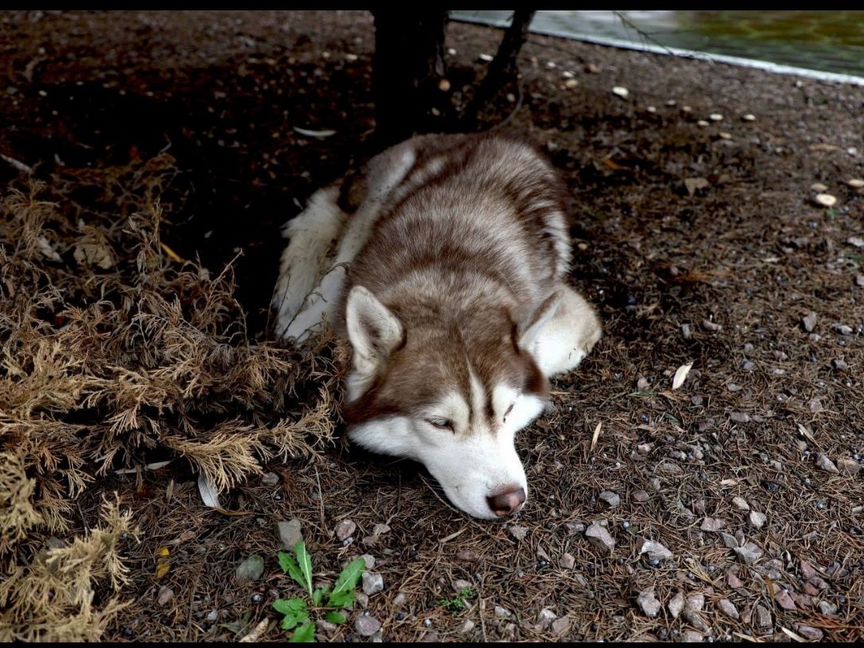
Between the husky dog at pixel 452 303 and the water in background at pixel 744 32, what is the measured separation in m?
4.53

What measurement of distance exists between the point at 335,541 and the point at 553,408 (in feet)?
4.41

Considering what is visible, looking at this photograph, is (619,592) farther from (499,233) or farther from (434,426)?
(499,233)

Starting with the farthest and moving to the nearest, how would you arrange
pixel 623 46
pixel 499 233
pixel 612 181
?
pixel 623 46, pixel 612 181, pixel 499 233

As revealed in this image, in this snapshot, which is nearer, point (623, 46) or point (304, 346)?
point (304, 346)

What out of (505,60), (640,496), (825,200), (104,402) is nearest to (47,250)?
(104,402)

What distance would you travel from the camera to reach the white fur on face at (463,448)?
2.85 metres

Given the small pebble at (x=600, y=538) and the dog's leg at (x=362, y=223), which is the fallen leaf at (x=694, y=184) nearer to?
the dog's leg at (x=362, y=223)

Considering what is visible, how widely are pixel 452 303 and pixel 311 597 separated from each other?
1.42m

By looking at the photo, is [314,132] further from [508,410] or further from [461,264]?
[508,410]

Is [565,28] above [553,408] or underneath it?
above

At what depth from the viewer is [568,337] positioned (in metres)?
3.77

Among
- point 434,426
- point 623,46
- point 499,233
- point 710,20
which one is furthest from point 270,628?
point 710,20

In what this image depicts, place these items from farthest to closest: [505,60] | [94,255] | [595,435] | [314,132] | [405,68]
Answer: [314,132] < [505,60] < [405,68] < [94,255] < [595,435]

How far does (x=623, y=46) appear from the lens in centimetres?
853
